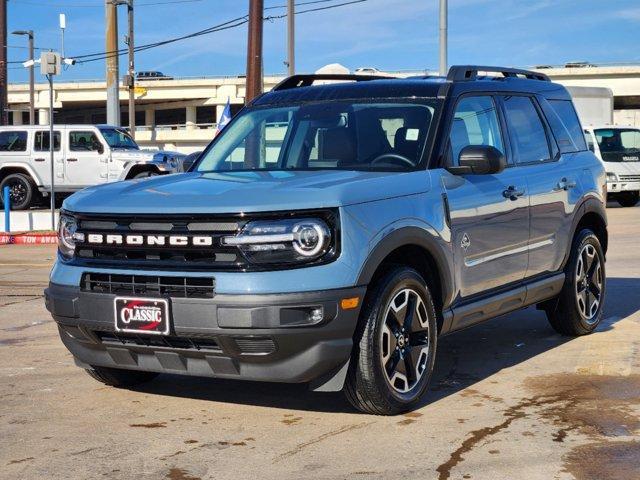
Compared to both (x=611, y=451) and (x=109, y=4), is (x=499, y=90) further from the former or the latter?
(x=109, y=4)

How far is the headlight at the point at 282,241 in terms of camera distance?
16.3 feet

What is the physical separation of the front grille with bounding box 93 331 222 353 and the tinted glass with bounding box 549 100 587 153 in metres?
3.62

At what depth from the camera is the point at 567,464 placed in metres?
4.61

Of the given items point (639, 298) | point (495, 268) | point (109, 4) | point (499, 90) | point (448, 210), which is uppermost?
point (109, 4)

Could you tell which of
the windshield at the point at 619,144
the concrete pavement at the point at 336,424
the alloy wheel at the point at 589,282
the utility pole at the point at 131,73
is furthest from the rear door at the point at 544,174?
the utility pole at the point at 131,73

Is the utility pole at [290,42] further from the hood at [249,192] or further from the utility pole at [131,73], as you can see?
the hood at [249,192]

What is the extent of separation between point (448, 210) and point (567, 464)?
1.80 metres

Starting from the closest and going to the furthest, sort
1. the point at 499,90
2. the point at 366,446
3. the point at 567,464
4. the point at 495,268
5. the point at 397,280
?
the point at 567,464
the point at 366,446
the point at 397,280
the point at 495,268
the point at 499,90

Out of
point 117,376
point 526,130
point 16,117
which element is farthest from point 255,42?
point 16,117

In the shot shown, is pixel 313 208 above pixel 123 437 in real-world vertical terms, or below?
above

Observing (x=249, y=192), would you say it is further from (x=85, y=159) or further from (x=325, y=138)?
(x=85, y=159)

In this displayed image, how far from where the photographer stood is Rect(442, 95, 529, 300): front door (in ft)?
19.9

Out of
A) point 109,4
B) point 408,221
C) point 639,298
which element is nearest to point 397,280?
point 408,221

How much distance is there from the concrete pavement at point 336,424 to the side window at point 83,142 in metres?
17.5
